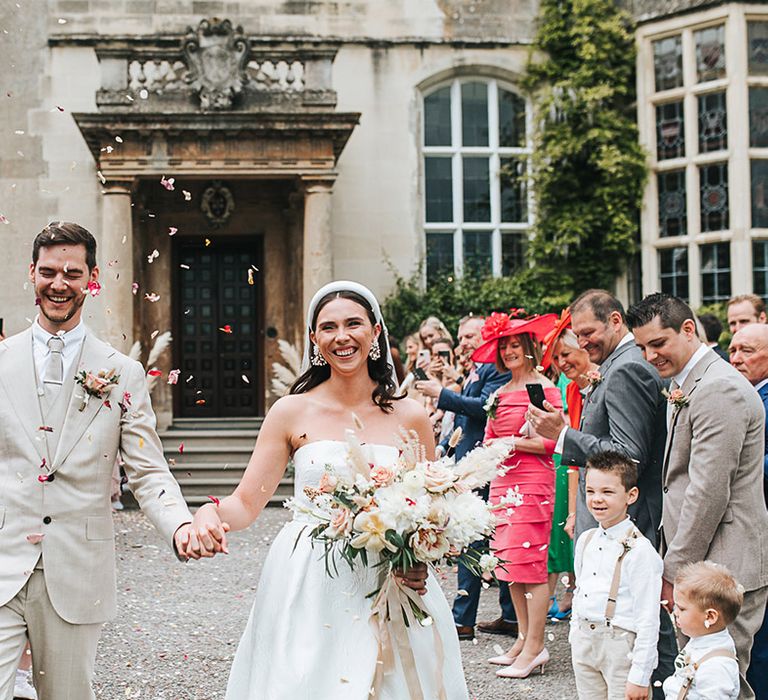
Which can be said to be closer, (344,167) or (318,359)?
(318,359)

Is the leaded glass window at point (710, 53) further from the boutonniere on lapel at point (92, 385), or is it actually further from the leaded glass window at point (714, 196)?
the boutonniere on lapel at point (92, 385)

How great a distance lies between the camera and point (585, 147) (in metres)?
17.6

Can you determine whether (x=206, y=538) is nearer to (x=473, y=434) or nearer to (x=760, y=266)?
Answer: (x=473, y=434)

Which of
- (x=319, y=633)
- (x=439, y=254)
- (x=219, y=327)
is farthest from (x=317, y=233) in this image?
(x=319, y=633)

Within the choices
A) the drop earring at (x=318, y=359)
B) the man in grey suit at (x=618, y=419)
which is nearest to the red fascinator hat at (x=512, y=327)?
the man in grey suit at (x=618, y=419)

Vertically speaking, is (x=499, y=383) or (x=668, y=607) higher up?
(x=499, y=383)

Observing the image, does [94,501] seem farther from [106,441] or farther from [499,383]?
[499,383]

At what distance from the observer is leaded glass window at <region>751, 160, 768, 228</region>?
17.1 meters

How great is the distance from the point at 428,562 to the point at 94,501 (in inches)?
51.8

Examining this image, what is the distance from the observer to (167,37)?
1706 cm

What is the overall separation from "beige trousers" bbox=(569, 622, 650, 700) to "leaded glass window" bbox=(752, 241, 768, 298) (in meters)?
13.1

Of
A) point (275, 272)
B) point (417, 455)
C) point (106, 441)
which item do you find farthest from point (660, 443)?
point (275, 272)

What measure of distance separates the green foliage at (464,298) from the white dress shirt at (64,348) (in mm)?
12642

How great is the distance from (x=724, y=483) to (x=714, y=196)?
1352cm
